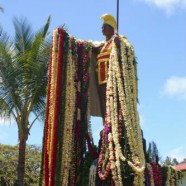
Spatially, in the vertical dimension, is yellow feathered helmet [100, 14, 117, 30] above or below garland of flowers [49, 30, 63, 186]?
above

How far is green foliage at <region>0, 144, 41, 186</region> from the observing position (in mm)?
24328

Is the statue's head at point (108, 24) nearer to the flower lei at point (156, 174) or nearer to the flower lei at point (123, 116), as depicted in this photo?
the flower lei at point (123, 116)

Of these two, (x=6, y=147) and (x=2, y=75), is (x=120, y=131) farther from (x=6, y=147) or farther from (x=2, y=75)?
(x=6, y=147)

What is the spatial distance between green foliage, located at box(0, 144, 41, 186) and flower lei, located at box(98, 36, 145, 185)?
60.4 feet

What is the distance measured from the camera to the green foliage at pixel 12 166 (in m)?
24.3

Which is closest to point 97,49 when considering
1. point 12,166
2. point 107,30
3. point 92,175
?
point 107,30

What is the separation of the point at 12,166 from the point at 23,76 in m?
13.0

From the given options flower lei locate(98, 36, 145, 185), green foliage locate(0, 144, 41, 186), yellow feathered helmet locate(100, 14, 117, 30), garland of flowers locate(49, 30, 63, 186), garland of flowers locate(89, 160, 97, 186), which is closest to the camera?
flower lei locate(98, 36, 145, 185)

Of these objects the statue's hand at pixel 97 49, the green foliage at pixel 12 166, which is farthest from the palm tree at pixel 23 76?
the green foliage at pixel 12 166

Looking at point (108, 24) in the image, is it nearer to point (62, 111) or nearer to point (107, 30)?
point (107, 30)

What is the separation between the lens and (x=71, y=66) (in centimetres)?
713

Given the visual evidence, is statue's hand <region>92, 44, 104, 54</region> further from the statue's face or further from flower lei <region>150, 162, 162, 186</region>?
flower lei <region>150, 162, 162, 186</region>

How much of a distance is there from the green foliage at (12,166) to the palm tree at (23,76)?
36.2 feet

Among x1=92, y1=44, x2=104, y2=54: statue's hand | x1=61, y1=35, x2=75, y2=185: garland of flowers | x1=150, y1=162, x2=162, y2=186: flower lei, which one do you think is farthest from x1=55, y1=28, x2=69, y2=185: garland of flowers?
x1=150, y1=162, x2=162, y2=186: flower lei
